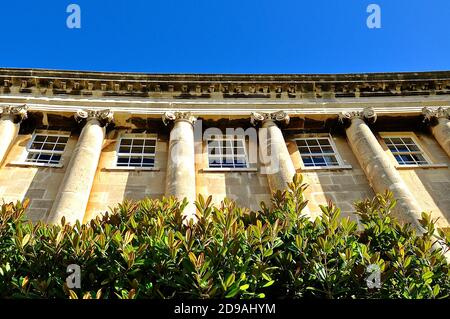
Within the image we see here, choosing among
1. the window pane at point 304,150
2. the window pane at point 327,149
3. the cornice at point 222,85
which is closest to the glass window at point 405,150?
the cornice at point 222,85

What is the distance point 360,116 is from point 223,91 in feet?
19.7

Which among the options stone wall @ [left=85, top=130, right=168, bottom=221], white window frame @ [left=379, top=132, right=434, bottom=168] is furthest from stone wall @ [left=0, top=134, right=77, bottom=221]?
white window frame @ [left=379, top=132, right=434, bottom=168]

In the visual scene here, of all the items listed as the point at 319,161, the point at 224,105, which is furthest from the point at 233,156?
the point at 319,161

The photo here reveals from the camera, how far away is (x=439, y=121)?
15406 mm

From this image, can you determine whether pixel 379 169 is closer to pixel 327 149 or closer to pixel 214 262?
pixel 327 149

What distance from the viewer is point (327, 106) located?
16094 mm

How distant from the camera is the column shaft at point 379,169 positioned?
11039 mm

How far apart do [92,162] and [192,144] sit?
3689 mm

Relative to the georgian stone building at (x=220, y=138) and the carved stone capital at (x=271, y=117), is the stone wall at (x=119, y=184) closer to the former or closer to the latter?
the georgian stone building at (x=220, y=138)

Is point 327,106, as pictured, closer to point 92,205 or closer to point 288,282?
point 92,205

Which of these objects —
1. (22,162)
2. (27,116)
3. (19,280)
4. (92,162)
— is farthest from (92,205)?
(19,280)

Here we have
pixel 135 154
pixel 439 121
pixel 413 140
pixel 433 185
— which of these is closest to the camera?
pixel 433 185

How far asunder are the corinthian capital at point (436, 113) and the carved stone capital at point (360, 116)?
220cm
